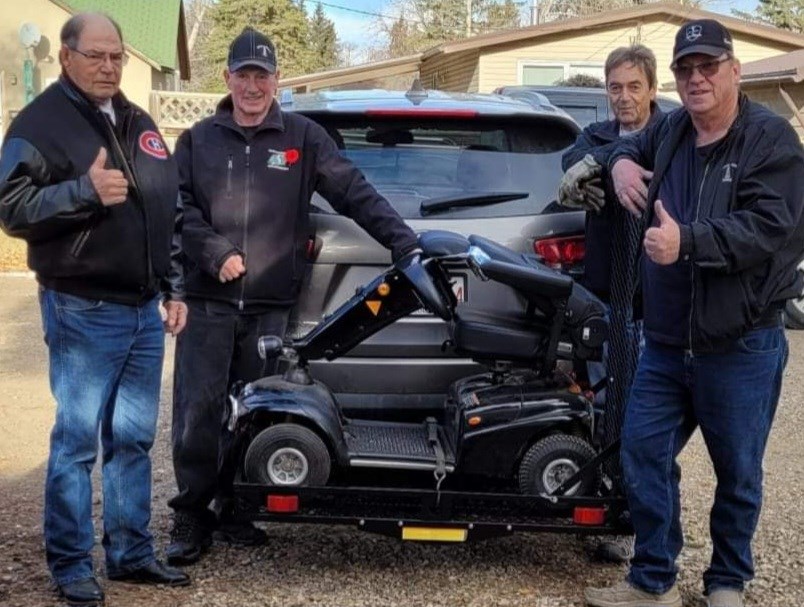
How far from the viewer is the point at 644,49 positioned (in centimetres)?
525

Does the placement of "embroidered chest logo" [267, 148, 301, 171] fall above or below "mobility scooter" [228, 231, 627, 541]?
above

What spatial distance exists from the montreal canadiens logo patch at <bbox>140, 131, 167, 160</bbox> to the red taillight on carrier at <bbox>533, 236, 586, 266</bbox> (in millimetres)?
1549

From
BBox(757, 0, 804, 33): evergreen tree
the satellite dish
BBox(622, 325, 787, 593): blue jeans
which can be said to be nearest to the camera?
BBox(622, 325, 787, 593): blue jeans

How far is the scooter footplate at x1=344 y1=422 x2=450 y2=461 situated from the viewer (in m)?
4.35

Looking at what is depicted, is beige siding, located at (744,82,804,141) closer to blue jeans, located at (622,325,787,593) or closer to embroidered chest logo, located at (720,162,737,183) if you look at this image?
blue jeans, located at (622,325,787,593)

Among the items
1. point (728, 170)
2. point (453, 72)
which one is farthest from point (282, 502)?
point (453, 72)

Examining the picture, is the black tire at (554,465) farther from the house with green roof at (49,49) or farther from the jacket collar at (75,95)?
the house with green roof at (49,49)

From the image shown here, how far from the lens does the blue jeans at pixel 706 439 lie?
156 inches

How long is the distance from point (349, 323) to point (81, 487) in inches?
45.9

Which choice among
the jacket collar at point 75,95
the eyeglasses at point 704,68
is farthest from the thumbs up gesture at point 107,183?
the eyeglasses at point 704,68

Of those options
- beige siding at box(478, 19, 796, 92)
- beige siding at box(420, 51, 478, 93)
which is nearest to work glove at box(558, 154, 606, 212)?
beige siding at box(420, 51, 478, 93)

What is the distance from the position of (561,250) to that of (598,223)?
216mm

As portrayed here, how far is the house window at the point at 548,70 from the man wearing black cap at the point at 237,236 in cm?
2333

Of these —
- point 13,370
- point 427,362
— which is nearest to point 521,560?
point 427,362
